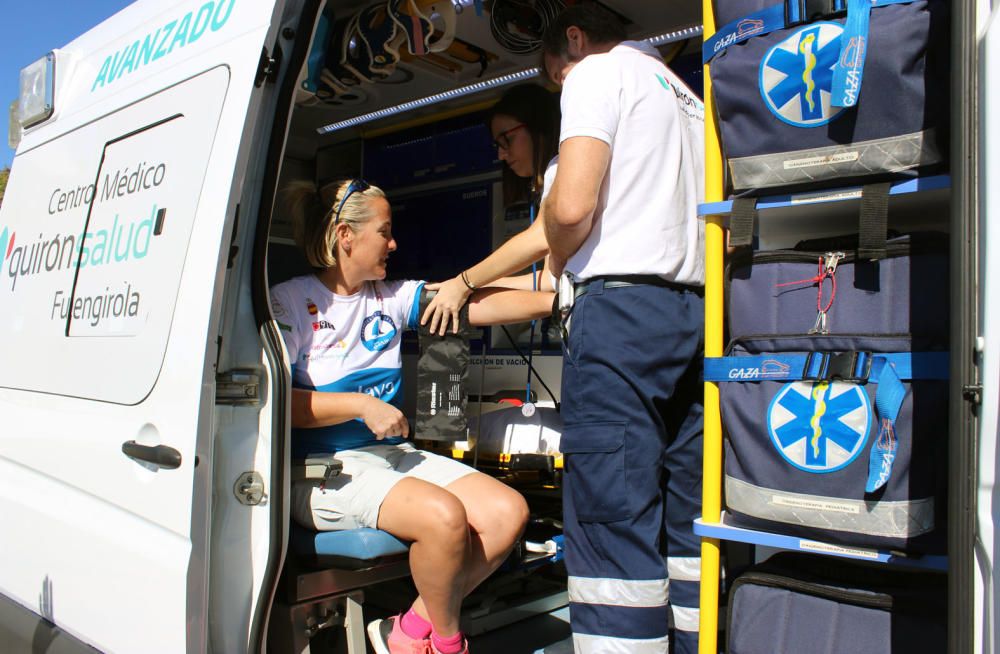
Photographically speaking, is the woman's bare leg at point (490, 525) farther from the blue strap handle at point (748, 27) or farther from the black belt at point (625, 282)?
the blue strap handle at point (748, 27)

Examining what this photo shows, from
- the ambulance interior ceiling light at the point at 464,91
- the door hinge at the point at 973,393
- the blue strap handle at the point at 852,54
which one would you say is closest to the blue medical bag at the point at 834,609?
the door hinge at the point at 973,393

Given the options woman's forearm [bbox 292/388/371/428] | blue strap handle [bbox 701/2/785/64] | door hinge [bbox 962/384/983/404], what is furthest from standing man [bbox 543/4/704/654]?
door hinge [bbox 962/384/983/404]

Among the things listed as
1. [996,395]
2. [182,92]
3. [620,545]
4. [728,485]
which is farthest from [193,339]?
[996,395]

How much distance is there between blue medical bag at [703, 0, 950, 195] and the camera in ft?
4.84

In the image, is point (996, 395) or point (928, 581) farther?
point (928, 581)

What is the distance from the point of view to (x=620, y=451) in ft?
6.46

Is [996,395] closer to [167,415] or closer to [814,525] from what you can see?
[814,525]

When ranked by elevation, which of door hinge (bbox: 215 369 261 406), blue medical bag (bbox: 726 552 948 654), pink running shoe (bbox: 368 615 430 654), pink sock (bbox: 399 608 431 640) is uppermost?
door hinge (bbox: 215 369 261 406)

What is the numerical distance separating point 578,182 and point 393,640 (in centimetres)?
138

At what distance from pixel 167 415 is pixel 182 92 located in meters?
0.86

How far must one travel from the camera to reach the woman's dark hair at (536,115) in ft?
11.1

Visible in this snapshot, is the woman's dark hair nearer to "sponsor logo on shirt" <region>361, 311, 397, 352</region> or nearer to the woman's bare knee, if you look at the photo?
"sponsor logo on shirt" <region>361, 311, 397, 352</region>

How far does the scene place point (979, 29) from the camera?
125 cm

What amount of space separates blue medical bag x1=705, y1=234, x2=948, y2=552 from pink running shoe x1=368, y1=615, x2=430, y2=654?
1.06 m
